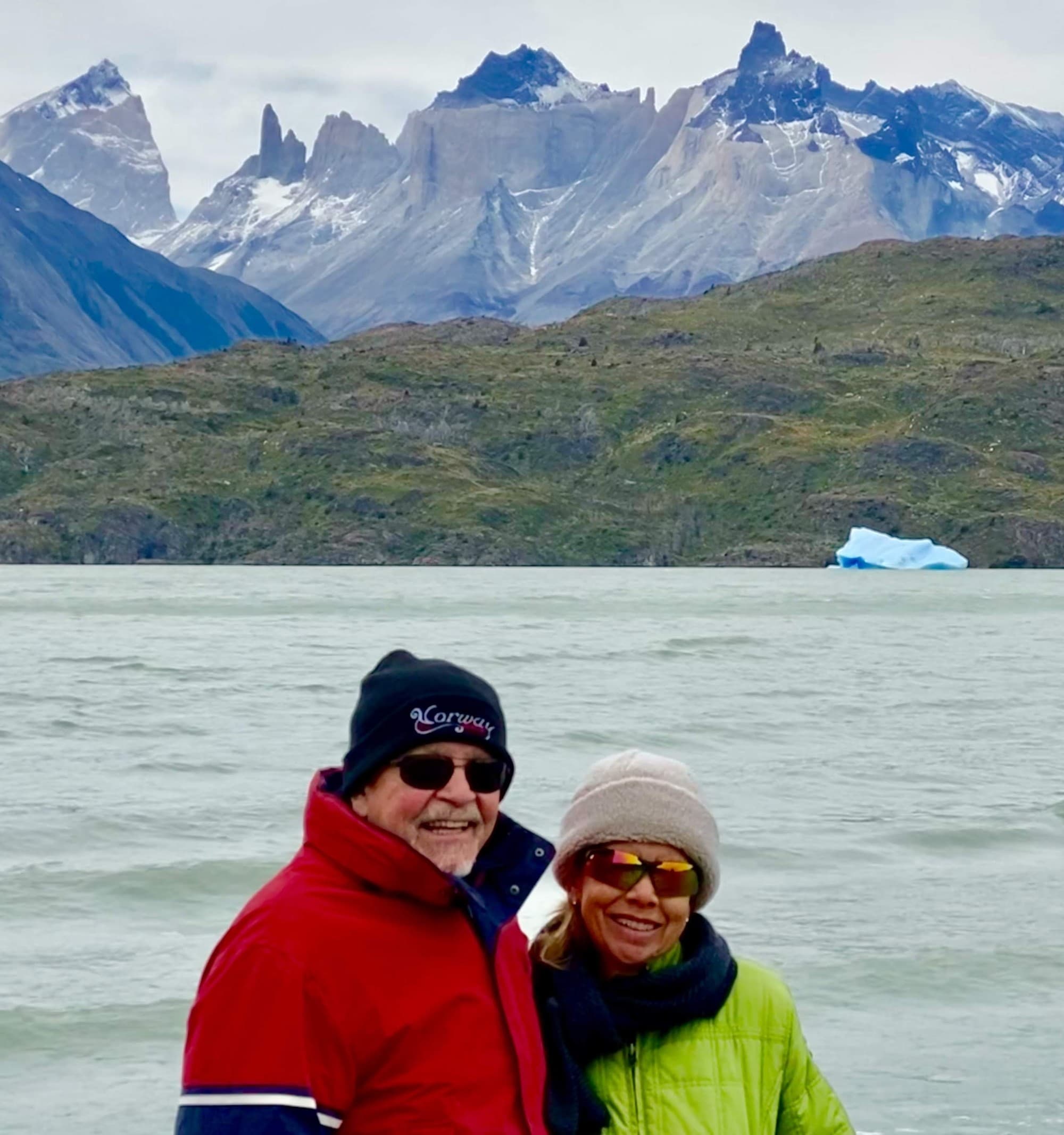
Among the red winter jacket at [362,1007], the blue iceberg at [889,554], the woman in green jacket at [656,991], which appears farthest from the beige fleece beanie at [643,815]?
the blue iceberg at [889,554]

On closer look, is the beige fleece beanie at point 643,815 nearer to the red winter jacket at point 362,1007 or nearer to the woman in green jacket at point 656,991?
the woman in green jacket at point 656,991

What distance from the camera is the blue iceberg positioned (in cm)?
16825

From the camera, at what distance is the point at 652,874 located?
539cm

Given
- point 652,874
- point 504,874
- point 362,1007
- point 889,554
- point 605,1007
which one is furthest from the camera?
point 889,554

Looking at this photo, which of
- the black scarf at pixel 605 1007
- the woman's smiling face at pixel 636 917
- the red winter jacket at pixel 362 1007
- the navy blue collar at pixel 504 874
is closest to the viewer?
the red winter jacket at pixel 362 1007

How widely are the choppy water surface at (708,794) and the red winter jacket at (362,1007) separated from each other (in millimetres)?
2286

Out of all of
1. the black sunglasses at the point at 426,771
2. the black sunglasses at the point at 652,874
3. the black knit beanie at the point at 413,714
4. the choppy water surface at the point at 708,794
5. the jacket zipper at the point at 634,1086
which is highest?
the black knit beanie at the point at 413,714

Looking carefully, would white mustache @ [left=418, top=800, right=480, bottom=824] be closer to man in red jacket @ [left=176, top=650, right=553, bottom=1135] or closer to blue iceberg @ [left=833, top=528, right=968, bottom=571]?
man in red jacket @ [left=176, top=650, right=553, bottom=1135]

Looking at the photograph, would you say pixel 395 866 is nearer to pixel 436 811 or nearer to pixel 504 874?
pixel 436 811

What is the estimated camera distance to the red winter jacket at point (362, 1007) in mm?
4438

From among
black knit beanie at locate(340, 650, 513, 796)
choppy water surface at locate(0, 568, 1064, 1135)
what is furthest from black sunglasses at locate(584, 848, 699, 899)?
choppy water surface at locate(0, 568, 1064, 1135)

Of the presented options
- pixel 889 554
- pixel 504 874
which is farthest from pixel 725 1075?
pixel 889 554

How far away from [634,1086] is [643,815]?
2.26 ft

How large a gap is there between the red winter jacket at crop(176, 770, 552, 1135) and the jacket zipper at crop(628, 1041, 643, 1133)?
0.43 meters
